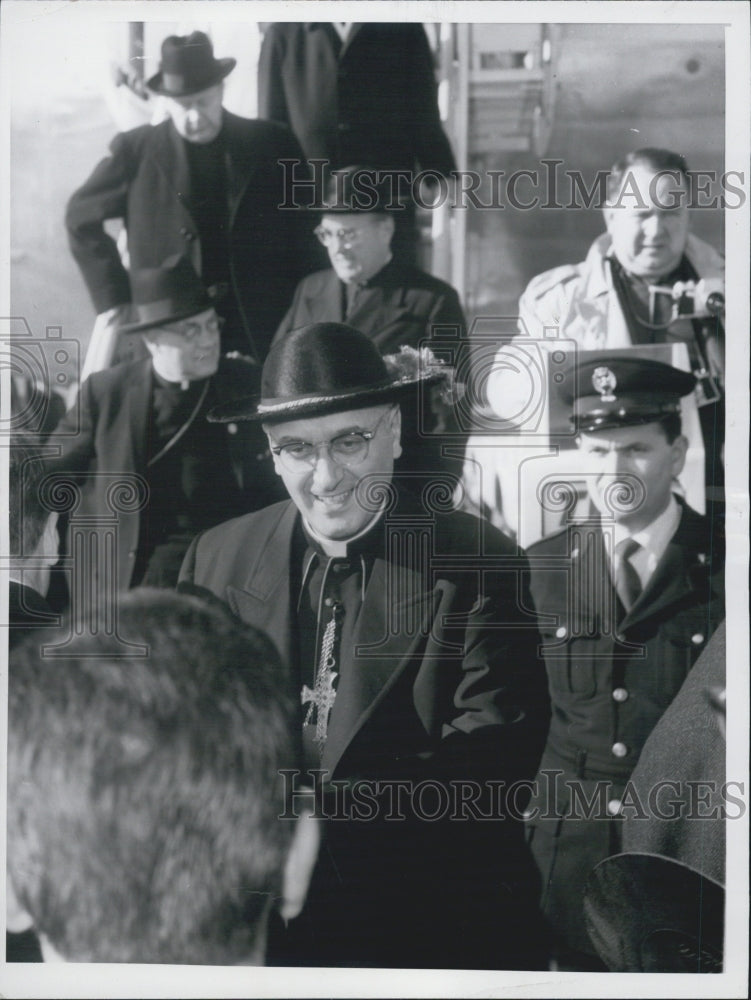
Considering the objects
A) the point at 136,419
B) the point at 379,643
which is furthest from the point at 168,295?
the point at 379,643

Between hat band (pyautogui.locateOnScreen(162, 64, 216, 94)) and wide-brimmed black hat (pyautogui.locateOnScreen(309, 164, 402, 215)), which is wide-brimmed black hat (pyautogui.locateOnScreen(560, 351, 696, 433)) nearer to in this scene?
wide-brimmed black hat (pyautogui.locateOnScreen(309, 164, 402, 215))

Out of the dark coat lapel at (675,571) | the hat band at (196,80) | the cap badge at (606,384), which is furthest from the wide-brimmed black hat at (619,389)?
the hat band at (196,80)

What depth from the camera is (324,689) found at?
2.18m

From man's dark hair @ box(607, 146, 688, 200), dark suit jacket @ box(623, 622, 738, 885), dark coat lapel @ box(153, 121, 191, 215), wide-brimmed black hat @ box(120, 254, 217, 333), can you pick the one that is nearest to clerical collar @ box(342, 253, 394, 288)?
wide-brimmed black hat @ box(120, 254, 217, 333)

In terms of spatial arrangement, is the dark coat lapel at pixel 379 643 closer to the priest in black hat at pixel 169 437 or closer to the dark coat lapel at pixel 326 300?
the priest in black hat at pixel 169 437

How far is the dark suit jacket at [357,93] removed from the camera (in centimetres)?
221

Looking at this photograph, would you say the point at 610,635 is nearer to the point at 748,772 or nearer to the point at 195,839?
the point at 748,772

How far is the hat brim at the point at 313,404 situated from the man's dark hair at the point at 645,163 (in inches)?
23.3

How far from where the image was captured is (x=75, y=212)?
2.25m

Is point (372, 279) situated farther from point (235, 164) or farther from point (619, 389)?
point (619, 389)

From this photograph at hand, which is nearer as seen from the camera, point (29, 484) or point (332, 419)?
point (332, 419)

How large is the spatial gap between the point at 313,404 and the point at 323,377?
7cm

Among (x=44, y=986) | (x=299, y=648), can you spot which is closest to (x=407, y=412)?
(x=299, y=648)

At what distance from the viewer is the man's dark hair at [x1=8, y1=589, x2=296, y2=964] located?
2.18m
